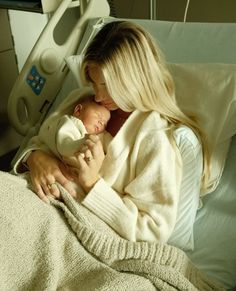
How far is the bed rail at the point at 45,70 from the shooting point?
1596 mm

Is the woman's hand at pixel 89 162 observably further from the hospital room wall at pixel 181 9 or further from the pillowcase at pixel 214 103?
the hospital room wall at pixel 181 9

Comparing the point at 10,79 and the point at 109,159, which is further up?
the point at 109,159

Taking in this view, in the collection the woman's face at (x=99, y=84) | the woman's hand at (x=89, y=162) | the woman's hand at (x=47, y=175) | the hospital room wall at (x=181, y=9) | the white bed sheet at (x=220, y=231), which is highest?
the woman's face at (x=99, y=84)

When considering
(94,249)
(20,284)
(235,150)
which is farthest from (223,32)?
(20,284)

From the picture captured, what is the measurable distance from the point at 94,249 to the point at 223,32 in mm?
883

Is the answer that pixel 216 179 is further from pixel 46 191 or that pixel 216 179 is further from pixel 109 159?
pixel 46 191

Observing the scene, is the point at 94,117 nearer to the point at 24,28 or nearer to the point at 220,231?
the point at 220,231

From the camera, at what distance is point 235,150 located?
1.20 metres

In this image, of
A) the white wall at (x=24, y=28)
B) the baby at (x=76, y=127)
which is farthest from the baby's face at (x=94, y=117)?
the white wall at (x=24, y=28)

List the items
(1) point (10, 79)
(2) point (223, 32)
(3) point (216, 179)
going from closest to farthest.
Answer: (3) point (216, 179) < (2) point (223, 32) < (1) point (10, 79)

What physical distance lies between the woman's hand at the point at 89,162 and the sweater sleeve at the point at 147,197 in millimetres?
31

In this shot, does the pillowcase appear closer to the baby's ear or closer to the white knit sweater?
the white knit sweater

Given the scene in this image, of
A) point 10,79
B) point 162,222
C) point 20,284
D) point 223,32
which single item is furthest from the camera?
point 10,79

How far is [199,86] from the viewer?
3.90ft
